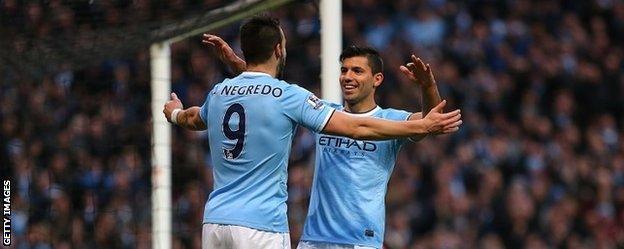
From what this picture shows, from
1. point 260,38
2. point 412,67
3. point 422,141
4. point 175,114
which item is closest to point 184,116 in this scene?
point 175,114

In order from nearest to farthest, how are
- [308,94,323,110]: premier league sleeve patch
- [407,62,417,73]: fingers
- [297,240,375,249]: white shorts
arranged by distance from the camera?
[308,94,323,110]: premier league sleeve patch < [407,62,417,73]: fingers < [297,240,375,249]: white shorts

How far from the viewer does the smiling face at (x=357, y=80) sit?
720 centimetres

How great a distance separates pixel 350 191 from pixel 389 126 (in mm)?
921

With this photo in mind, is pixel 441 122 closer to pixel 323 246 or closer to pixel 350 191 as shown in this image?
pixel 350 191

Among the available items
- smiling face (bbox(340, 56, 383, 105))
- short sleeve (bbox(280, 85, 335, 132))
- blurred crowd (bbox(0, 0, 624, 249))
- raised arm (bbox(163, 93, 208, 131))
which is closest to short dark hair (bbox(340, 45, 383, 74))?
smiling face (bbox(340, 56, 383, 105))

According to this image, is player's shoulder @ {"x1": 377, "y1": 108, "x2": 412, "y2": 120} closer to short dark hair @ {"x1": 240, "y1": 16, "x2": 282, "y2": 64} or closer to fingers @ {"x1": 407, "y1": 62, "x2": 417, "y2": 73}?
fingers @ {"x1": 407, "y1": 62, "x2": 417, "y2": 73}

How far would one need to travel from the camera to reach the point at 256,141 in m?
6.36

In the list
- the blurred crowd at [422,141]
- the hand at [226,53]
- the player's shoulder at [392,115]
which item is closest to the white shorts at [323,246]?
the player's shoulder at [392,115]

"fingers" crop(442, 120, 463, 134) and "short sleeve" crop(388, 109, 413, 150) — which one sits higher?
"short sleeve" crop(388, 109, 413, 150)

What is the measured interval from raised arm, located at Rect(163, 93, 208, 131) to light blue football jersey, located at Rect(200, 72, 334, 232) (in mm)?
341

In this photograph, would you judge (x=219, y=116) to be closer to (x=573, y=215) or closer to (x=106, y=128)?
(x=106, y=128)

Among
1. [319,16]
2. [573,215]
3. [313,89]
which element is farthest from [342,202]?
[573,215]

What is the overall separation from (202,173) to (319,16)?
3976 millimetres

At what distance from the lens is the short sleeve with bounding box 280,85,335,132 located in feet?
20.6
